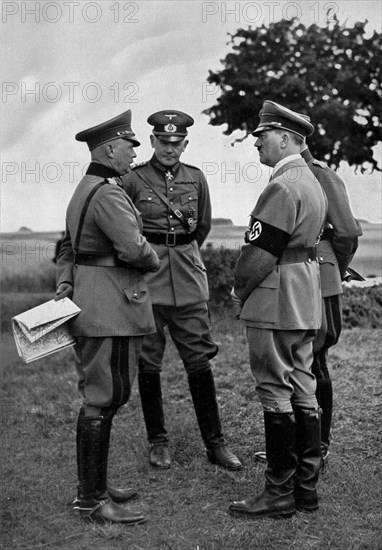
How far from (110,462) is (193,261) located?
142 cm

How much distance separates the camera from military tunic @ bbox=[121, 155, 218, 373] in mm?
5328

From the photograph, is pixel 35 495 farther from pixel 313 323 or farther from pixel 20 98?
pixel 20 98

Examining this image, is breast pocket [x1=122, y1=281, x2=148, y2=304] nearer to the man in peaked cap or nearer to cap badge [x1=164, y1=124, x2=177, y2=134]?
the man in peaked cap

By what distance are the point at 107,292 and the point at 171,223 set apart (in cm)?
112

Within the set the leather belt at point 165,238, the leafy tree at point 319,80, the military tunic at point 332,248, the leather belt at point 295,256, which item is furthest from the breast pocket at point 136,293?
the leafy tree at point 319,80

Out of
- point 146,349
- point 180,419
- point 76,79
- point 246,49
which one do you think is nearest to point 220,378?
point 180,419

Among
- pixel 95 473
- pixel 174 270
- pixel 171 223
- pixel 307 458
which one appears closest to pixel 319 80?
pixel 171 223

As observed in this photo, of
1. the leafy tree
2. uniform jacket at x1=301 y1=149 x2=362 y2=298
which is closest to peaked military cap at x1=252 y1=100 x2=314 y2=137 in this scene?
uniform jacket at x1=301 y1=149 x2=362 y2=298

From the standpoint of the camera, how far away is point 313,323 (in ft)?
Result: 14.5

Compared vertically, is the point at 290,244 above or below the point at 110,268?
above

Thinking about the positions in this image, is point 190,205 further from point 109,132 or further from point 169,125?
point 109,132

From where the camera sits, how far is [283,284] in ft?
14.3

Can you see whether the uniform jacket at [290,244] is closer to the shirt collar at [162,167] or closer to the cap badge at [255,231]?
the cap badge at [255,231]

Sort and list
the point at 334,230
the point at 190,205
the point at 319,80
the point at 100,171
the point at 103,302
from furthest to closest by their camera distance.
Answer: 1. the point at 319,80
2. the point at 190,205
3. the point at 334,230
4. the point at 100,171
5. the point at 103,302
